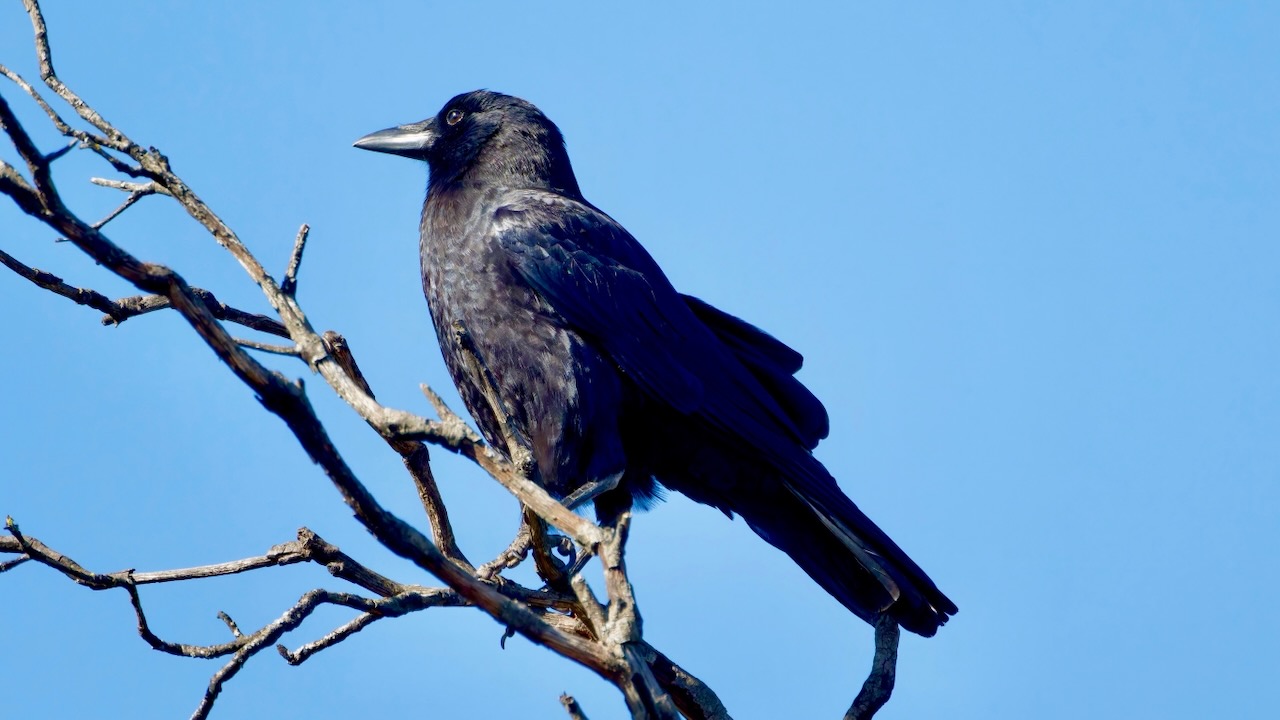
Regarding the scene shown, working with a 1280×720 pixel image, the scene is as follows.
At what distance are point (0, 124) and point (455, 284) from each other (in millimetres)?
2995

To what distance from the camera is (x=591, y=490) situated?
5066 millimetres

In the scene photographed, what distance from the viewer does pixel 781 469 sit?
5320mm

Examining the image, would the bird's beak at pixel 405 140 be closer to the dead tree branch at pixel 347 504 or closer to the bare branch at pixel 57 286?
the dead tree branch at pixel 347 504

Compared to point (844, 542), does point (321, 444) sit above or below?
below

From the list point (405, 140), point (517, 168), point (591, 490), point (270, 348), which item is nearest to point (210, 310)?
point (270, 348)

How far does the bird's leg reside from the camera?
5.04 m

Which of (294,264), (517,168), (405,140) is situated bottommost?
(294,264)

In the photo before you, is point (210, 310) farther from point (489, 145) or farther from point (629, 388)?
point (489, 145)

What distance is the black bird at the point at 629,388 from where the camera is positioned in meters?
5.16

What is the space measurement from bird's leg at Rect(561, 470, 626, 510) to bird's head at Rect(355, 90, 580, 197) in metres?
1.68

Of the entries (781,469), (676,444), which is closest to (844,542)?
(781,469)

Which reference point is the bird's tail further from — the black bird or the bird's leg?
the bird's leg

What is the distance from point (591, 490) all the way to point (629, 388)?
1.74 feet

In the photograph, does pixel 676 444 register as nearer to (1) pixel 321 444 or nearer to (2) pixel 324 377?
(2) pixel 324 377
